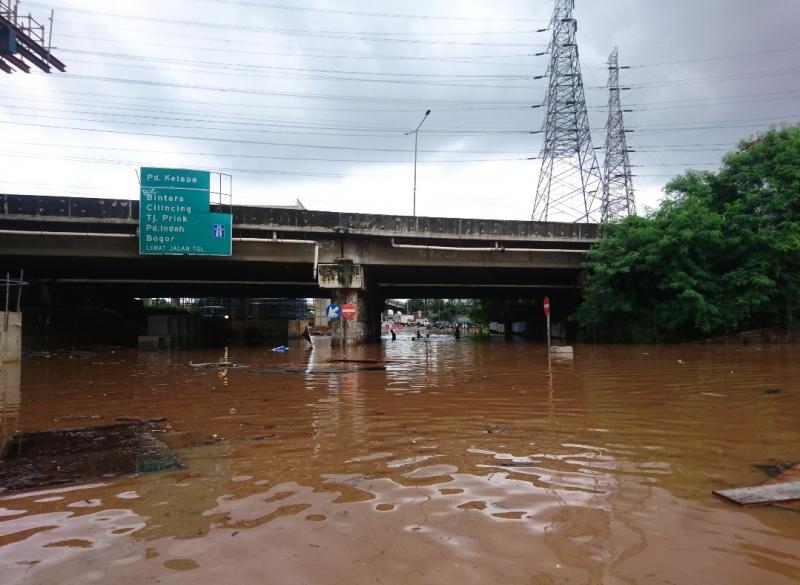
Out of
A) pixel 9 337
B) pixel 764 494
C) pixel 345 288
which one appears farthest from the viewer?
pixel 345 288

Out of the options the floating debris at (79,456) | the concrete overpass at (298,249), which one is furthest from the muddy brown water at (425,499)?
the concrete overpass at (298,249)

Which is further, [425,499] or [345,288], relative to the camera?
[345,288]

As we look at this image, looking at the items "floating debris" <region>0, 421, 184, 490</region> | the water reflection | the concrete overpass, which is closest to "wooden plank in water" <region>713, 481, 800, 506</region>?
"floating debris" <region>0, 421, 184, 490</region>

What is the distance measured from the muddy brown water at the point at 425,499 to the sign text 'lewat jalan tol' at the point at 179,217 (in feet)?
54.7

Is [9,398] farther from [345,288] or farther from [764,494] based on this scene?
[345,288]

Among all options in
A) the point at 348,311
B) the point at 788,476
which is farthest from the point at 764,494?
the point at 348,311

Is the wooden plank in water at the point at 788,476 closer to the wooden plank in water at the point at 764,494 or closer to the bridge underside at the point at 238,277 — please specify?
the wooden plank in water at the point at 764,494

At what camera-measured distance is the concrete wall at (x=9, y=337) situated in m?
17.9

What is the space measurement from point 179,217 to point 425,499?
23.2 metres

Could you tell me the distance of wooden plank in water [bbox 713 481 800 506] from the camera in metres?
3.68

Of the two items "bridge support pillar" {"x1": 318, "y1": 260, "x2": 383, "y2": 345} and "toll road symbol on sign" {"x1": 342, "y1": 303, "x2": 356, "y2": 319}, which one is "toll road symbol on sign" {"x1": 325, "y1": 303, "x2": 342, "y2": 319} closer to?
"toll road symbol on sign" {"x1": 342, "y1": 303, "x2": 356, "y2": 319}

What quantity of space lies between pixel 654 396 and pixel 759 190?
76.0ft

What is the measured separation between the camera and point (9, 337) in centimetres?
1822

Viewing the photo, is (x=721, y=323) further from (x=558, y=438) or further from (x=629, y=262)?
(x=558, y=438)
